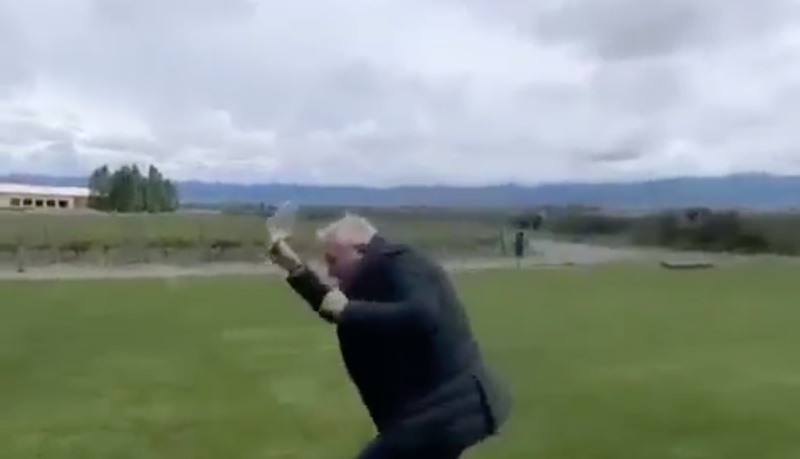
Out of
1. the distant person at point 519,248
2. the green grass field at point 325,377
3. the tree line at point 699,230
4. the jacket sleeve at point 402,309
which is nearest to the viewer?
the jacket sleeve at point 402,309

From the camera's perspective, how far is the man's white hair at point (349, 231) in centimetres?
326

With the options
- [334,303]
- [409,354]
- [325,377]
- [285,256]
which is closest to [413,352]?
[409,354]

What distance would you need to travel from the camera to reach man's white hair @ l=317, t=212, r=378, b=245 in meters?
3.26

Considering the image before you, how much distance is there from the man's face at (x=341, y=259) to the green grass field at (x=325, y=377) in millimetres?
2071

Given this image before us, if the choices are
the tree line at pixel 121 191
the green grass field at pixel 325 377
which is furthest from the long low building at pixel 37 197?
the green grass field at pixel 325 377

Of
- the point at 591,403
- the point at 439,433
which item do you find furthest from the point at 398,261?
the point at 591,403

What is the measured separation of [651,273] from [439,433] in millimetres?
19161

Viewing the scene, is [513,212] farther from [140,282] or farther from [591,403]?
[140,282]

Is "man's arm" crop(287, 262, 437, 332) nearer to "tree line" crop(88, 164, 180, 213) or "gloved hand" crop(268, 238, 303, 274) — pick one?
"gloved hand" crop(268, 238, 303, 274)

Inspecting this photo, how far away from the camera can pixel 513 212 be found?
Answer: 6547 millimetres

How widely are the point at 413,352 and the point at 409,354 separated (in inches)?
0.4

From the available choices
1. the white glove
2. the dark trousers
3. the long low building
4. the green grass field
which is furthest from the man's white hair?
the long low building

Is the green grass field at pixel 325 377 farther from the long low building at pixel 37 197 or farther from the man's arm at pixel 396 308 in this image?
the long low building at pixel 37 197

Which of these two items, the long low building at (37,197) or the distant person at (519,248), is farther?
the long low building at (37,197)
